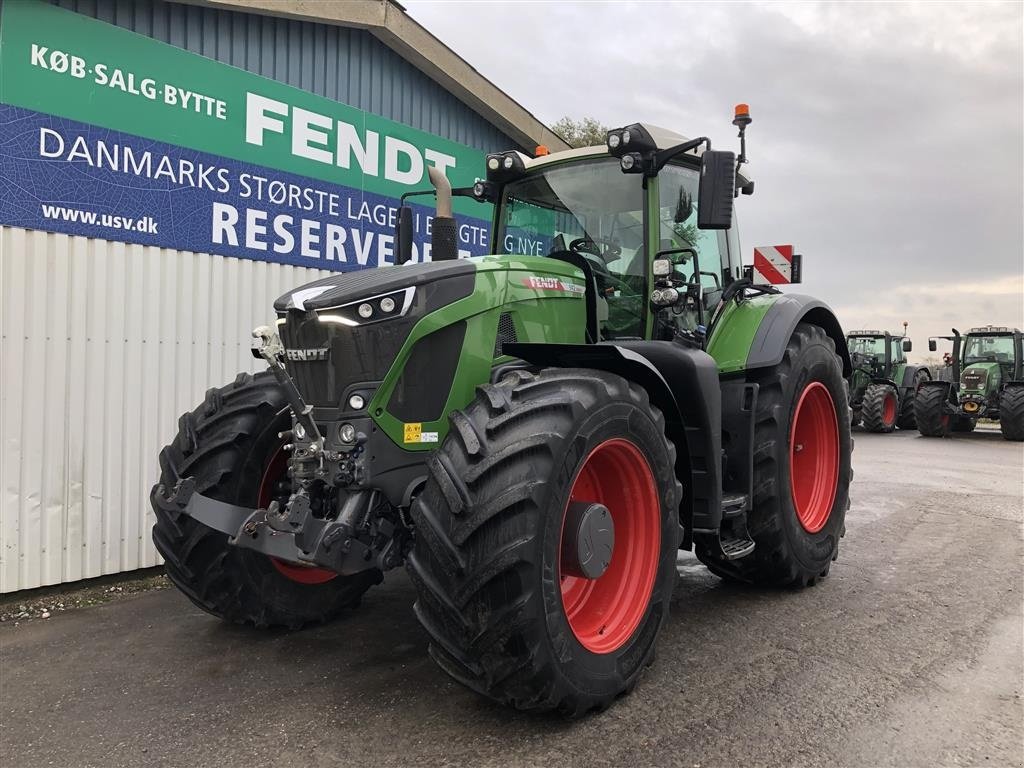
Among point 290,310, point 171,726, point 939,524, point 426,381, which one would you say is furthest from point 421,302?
point 939,524

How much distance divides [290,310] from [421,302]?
0.56m

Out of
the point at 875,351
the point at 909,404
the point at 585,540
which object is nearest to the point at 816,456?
the point at 585,540

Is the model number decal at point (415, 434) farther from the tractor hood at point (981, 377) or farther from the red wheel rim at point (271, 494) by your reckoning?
the tractor hood at point (981, 377)

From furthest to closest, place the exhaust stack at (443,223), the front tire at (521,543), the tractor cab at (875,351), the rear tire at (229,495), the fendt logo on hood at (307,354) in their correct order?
the tractor cab at (875,351)
the exhaust stack at (443,223)
the rear tire at (229,495)
the fendt logo on hood at (307,354)
the front tire at (521,543)

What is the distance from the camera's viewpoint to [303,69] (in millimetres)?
6090

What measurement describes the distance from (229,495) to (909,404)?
761 inches

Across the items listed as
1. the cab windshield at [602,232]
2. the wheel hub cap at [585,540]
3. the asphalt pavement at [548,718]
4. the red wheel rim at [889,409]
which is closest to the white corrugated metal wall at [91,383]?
the asphalt pavement at [548,718]

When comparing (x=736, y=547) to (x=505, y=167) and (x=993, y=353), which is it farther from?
(x=993, y=353)

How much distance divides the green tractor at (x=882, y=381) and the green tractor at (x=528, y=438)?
13950 mm

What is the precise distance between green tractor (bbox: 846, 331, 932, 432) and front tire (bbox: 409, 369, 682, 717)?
15681mm

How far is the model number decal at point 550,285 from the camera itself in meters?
3.54

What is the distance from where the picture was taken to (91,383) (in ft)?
15.9

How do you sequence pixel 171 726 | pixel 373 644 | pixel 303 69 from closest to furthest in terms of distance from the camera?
pixel 171 726 < pixel 373 644 < pixel 303 69

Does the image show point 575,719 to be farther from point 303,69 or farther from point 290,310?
point 303,69
